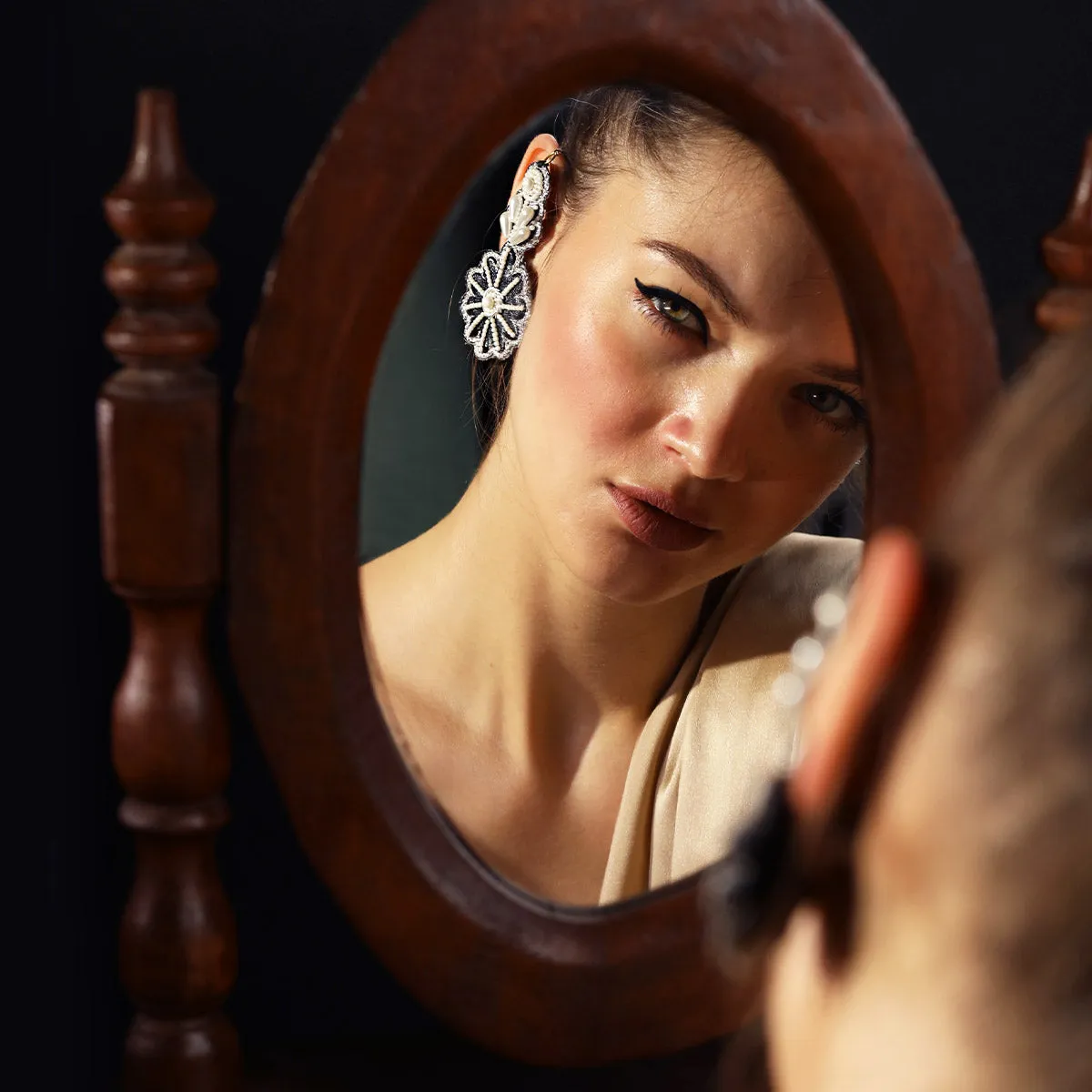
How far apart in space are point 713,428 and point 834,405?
44 mm

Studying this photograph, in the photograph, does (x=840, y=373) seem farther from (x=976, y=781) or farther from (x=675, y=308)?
(x=976, y=781)

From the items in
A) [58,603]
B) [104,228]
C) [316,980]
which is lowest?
[316,980]

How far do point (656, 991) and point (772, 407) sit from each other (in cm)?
17

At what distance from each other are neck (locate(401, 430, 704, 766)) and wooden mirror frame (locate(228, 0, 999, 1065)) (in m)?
0.03

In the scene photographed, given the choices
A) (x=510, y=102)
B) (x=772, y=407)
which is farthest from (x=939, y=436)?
(x=510, y=102)

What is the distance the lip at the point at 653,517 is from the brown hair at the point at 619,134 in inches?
2.0

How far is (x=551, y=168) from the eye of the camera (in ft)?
1.39

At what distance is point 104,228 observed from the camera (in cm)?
42

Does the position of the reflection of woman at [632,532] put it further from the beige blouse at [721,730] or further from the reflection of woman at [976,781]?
the reflection of woman at [976,781]

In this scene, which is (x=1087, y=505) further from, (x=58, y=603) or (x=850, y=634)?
(x=58, y=603)

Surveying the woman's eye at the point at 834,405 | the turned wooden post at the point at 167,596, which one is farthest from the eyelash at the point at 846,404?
the turned wooden post at the point at 167,596

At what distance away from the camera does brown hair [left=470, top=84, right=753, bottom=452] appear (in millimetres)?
425

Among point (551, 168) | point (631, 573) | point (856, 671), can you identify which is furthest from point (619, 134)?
point (856, 671)

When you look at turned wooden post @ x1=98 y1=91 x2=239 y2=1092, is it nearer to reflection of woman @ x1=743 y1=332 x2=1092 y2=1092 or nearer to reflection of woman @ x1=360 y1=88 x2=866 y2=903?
reflection of woman @ x1=360 y1=88 x2=866 y2=903
